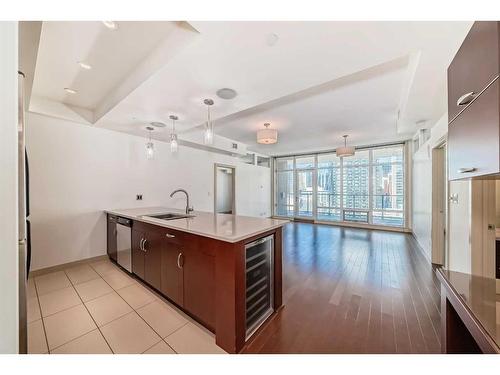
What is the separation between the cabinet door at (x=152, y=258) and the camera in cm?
223

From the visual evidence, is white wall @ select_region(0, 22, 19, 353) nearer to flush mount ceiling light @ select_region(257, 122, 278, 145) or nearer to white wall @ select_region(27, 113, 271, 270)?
white wall @ select_region(27, 113, 271, 270)

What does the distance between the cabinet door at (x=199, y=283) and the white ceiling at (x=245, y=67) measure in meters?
1.64

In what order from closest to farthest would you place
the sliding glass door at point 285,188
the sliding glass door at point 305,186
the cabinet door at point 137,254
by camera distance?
the cabinet door at point 137,254, the sliding glass door at point 305,186, the sliding glass door at point 285,188

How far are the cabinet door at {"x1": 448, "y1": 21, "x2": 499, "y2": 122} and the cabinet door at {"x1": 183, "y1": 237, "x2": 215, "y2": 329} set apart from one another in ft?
6.01

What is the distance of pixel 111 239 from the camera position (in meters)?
3.36

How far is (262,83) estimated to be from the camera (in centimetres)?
206

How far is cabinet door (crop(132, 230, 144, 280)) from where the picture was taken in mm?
2533

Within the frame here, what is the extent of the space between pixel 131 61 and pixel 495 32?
2.66 m

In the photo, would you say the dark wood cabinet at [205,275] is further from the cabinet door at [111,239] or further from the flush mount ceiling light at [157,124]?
the flush mount ceiling light at [157,124]

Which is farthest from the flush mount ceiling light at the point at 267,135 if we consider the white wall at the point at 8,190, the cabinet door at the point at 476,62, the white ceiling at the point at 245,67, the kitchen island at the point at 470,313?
the white wall at the point at 8,190

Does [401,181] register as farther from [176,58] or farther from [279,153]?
[176,58]

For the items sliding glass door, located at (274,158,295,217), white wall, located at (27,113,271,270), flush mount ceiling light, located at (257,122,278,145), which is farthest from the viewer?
sliding glass door, located at (274,158,295,217)

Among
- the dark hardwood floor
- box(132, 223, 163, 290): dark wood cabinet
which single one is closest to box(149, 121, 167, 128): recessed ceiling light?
box(132, 223, 163, 290): dark wood cabinet
